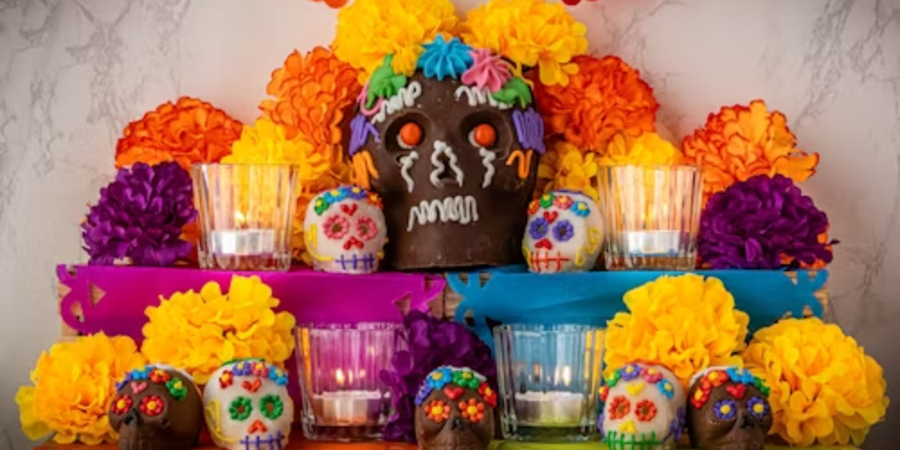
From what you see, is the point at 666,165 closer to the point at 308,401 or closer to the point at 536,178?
the point at 536,178

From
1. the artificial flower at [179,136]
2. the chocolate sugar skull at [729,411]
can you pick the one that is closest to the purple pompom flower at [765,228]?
the chocolate sugar skull at [729,411]

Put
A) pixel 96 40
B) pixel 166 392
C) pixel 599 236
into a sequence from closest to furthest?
pixel 166 392, pixel 599 236, pixel 96 40

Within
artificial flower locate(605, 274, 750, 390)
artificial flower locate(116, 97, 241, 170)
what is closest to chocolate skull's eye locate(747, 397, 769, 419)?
artificial flower locate(605, 274, 750, 390)

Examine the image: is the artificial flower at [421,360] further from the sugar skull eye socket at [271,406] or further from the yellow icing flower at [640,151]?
the yellow icing flower at [640,151]

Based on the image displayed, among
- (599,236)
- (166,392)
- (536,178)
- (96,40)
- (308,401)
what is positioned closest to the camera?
(166,392)

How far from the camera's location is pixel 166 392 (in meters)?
1.58

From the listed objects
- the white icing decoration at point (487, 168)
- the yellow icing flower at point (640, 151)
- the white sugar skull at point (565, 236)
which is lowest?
the white sugar skull at point (565, 236)

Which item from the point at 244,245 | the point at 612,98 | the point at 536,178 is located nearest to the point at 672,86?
the point at 612,98

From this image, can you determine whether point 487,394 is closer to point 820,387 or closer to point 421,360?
point 421,360

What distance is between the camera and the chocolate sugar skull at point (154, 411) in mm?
1552

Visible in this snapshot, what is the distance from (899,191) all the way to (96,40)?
4.51 ft

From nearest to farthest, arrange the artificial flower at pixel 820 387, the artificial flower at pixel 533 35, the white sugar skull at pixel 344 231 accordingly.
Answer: the artificial flower at pixel 820 387 < the white sugar skull at pixel 344 231 < the artificial flower at pixel 533 35

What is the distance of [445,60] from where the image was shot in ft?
6.06

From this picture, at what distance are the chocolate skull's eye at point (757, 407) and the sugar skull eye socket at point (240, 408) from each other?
0.65 meters
